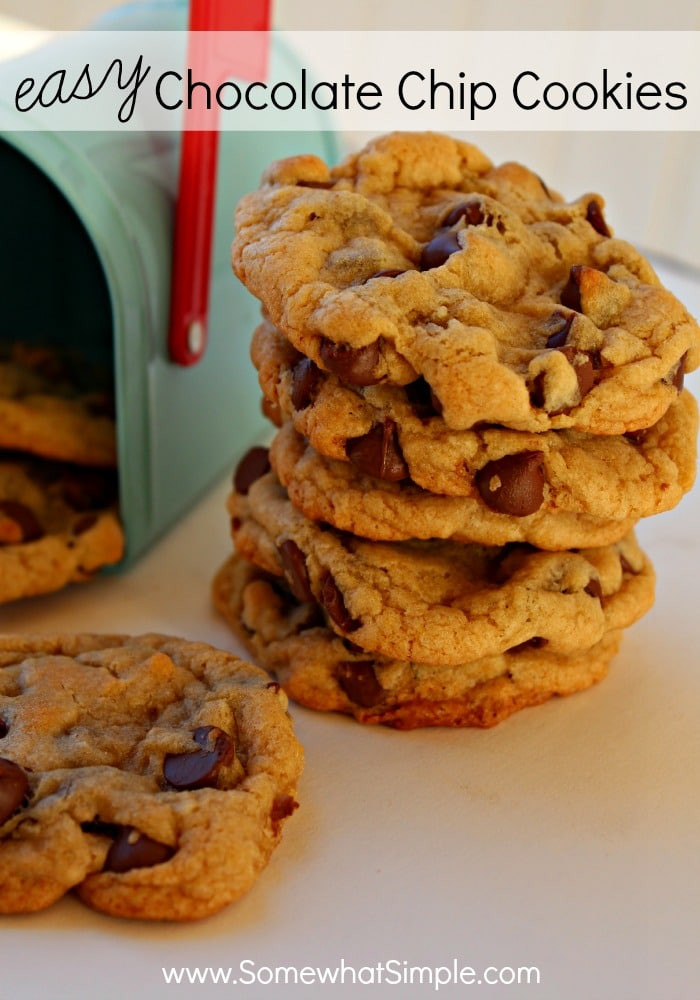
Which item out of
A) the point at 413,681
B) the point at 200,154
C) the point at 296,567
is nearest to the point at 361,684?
the point at 413,681

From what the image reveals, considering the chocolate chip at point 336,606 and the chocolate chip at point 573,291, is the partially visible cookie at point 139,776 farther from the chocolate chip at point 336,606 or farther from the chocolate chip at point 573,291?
the chocolate chip at point 573,291

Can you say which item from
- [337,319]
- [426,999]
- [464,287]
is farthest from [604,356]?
[426,999]

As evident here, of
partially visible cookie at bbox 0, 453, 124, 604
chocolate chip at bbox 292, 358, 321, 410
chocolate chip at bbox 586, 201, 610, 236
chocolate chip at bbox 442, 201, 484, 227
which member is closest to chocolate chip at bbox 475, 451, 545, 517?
chocolate chip at bbox 292, 358, 321, 410

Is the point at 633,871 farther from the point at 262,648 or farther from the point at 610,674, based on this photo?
the point at 262,648

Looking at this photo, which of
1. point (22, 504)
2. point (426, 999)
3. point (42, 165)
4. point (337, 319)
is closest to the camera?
point (426, 999)

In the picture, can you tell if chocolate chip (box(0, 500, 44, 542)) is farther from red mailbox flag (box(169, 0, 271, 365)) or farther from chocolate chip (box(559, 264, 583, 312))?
chocolate chip (box(559, 264, 583, 312))

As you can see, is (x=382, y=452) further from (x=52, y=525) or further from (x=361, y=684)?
(x=52, y=525)
